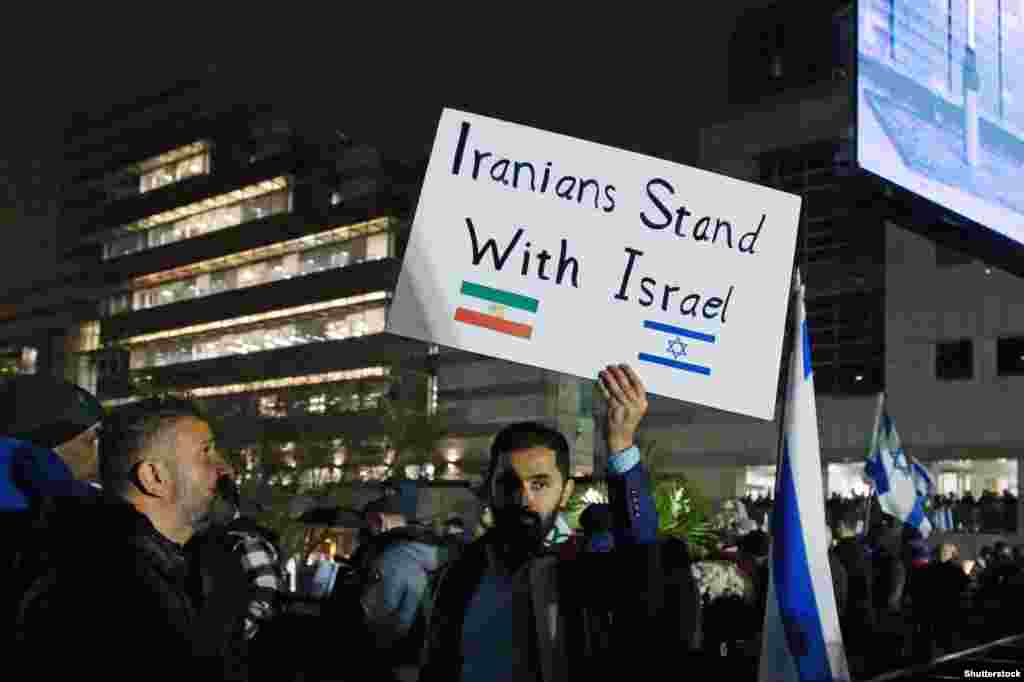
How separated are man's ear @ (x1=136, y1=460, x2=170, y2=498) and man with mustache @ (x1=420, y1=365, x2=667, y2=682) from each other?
2.58 ft

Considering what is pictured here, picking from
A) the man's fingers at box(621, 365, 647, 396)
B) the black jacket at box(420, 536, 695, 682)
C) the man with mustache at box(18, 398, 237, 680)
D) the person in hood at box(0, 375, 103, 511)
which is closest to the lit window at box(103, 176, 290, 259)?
the man's fingers at box(621, 365, 647, 396)

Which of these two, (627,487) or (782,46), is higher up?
(782,46)

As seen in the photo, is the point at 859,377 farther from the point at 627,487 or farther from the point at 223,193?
the point at 223,193

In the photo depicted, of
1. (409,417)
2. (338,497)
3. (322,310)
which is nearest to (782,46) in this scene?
(409,417)

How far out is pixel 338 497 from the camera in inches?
2435

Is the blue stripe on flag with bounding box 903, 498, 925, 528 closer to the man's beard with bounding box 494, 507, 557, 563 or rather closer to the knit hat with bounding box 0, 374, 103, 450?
the man's beard with bounding box 494, 507, 557, 563

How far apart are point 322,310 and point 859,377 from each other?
140 feet

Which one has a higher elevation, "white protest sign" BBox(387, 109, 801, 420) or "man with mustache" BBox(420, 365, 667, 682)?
"white protest sign" BBox(387, 109, 801, 420)

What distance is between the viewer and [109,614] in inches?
65.7

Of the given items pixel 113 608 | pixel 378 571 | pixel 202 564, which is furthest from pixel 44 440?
pixel 378 571

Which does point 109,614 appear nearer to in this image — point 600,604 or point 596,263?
point 600,604

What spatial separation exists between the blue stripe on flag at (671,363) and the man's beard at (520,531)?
0.62 meters

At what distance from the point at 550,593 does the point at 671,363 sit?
90 centimetres

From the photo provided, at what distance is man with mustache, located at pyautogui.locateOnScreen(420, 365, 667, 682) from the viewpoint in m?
2.52
